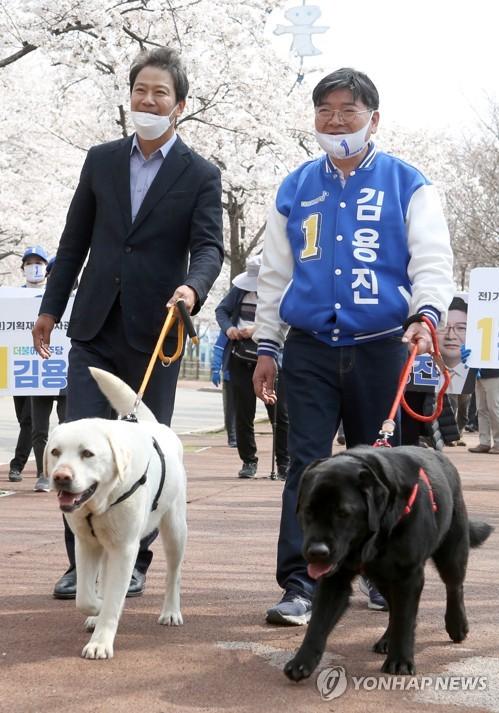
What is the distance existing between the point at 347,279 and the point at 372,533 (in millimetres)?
1363

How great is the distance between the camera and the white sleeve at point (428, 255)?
4.57 metres

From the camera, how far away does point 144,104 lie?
16.8ft

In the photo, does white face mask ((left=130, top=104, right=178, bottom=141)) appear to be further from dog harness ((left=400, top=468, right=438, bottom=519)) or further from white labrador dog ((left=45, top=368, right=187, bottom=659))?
dog harness ((left=400, top=468, right=438, bottom=519))

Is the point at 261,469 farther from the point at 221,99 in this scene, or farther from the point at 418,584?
the point at 221,99

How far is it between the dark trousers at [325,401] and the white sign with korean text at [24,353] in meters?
5.73

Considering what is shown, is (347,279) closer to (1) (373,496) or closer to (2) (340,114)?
(2) (340,114)

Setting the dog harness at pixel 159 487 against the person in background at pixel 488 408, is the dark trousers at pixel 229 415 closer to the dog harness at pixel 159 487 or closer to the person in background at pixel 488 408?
the person in background at pixel 488 408

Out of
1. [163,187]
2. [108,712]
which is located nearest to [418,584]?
[108,712]

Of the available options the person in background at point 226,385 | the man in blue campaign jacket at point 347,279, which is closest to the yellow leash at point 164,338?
the man in blue campaign jacket at point 347,279

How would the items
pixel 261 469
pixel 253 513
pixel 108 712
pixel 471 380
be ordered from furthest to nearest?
pixel 471 380, pixel 261 469, pixel 253 513, pixel 108 712

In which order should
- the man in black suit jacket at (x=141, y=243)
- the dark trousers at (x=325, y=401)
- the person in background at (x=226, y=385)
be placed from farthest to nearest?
the person in background at (x=226, y=385), the man in black suit jacket at (x=141, y=243), the dark trousers at (x=325, y=401)

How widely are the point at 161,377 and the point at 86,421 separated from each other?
121cm

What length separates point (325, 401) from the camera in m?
4.88

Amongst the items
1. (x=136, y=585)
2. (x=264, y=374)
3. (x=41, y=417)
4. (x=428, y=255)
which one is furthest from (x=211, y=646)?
(x=41, y=417)
